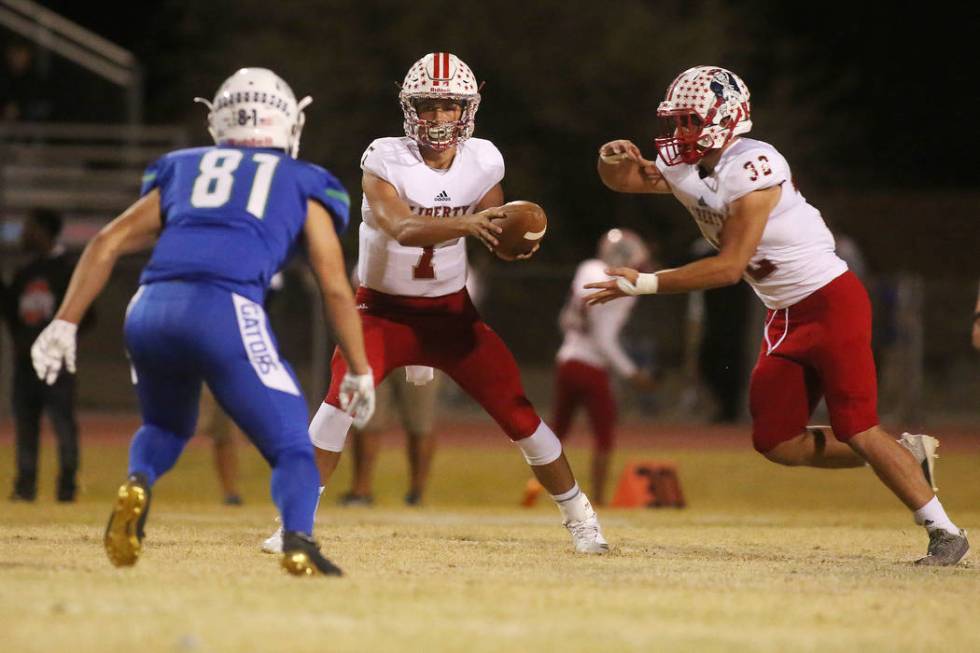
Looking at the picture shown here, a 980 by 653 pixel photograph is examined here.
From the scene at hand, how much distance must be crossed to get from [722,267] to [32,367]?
6.24 m

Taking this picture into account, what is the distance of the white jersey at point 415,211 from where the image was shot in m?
6.99

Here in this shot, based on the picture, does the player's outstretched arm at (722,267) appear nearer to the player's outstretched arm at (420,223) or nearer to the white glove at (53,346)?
the player's outstretched arm at (420,223)

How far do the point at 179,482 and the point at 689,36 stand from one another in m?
20.1

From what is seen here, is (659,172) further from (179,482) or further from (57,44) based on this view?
(57,44)

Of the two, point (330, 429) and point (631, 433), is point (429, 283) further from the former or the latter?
point (631, 433)

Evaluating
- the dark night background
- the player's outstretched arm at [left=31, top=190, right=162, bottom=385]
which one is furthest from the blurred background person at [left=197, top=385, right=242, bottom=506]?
the dark night background


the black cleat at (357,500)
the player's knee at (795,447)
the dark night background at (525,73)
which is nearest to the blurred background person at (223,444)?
the black cleat at (357,500)

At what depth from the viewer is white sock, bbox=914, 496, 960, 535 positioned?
22.2 ft

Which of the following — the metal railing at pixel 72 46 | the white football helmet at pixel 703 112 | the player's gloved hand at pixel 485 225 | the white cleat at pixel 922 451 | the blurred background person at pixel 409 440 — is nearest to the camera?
the player's gloved hand at pixel 485 225

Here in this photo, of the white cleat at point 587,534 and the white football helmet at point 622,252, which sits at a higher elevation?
the white football helmet at point 622,252

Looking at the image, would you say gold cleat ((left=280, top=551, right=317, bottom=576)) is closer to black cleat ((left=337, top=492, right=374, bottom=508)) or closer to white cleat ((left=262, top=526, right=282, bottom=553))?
white cleat ((left=262, top=526, right=282, bottom=553))

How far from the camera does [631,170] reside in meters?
7.30

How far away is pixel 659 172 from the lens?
723cm

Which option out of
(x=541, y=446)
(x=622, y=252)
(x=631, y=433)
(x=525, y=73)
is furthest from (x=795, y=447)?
(x=525, y=73)
